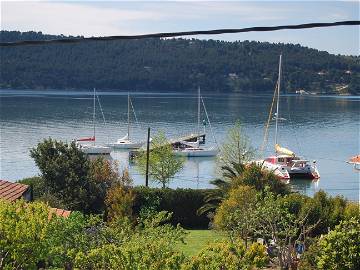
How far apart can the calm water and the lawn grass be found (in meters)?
24.1

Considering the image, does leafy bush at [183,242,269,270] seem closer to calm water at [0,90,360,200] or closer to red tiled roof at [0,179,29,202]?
red tiled roof at [0,179,29,202]

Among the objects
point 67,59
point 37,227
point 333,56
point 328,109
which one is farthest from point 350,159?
point 333,56

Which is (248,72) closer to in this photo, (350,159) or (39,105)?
(39,105)

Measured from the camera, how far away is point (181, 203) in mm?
34656

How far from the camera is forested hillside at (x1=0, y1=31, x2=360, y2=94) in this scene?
16812 cm

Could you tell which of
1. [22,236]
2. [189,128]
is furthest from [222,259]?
[189,128]

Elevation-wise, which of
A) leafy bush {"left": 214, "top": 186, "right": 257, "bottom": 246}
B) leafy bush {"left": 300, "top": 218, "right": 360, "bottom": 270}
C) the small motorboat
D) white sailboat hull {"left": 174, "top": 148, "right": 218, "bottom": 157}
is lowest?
white sailboat hull {"left": 174, "top": 148, "right": 218, "bottom": 157}

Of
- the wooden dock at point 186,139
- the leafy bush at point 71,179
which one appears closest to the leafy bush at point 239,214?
the leafy bush at point 71,179

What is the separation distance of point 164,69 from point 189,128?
81.5 meters

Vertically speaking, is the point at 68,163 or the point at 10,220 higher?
the point at 10,220

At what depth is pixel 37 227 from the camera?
14.8 meters

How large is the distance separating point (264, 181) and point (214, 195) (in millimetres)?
3116

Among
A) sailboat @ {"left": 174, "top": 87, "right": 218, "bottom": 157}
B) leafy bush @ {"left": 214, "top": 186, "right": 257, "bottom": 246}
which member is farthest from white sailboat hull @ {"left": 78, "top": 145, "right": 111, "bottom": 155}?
leafy bush @ {"left": 214, "top": 186, "right": 257, "bottom": 246}

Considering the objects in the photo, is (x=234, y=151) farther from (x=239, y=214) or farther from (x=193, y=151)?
(x=239, y=214)
